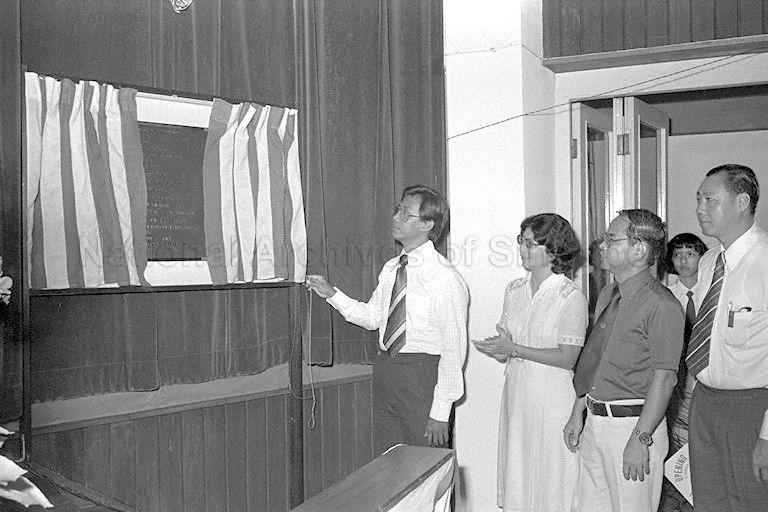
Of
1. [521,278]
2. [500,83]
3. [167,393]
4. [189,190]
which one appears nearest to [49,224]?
[189,190]

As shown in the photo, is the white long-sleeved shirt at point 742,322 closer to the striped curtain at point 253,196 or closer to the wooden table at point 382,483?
the wooden table at point 382,483

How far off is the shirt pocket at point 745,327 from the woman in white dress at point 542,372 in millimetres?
459

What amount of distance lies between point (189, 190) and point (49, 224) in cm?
42

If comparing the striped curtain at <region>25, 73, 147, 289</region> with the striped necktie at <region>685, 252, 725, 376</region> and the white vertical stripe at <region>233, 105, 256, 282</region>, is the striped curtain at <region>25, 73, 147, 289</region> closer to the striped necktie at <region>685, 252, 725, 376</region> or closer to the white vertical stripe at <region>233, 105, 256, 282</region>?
the white vertical stripe at <region>233, 105, 256, 282</region>

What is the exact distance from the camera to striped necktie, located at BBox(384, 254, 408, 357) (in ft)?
8.52

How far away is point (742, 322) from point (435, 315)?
2.98 ft

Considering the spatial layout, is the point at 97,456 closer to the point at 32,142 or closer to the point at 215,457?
the point at 215,457

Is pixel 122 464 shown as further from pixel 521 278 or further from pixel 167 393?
pixel 521 278

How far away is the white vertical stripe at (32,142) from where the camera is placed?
2002mm

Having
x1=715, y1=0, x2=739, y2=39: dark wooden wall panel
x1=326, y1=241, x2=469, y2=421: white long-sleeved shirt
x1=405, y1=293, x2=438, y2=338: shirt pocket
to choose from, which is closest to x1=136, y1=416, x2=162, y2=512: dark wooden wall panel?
x1=326, y1=241, x2=469, y2=421: white long-sleeved shirt

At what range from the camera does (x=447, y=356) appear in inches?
99.9

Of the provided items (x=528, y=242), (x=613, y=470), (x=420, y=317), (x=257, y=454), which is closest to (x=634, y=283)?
(x=528, y=242)

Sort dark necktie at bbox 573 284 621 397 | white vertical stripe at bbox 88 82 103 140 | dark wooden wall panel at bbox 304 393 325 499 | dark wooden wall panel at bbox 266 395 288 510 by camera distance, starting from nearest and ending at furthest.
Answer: white vertical stripe at bbox 88 82 103 140
dark necktie at bbox 573 284 621 397
dark wooden wall panel at bbox 266 395 288 510
dark wooden wall panel at bbox 304 393 325 499

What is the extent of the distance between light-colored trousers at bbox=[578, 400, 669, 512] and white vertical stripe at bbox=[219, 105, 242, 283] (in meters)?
1.16
